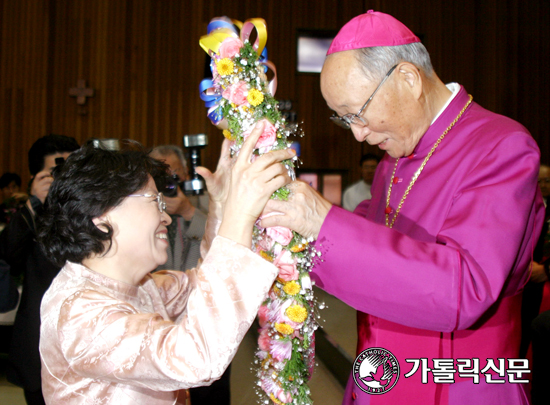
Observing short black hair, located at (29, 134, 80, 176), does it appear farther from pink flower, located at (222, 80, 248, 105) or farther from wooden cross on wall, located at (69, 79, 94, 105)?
wooden cross on wall, located at (69, 79, 94, 105)

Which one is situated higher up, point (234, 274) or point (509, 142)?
point (509, 142)

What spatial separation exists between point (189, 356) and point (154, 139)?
7780 millimetres

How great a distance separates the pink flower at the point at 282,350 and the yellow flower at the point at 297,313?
90 mm

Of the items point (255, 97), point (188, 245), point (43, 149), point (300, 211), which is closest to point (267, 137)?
point (255, 97)

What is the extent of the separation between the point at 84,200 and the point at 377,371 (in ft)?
3.52

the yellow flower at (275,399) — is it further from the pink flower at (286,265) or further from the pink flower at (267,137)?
the pink flower at (267,137)

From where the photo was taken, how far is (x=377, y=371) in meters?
1.48

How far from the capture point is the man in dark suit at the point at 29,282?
2.46 meters

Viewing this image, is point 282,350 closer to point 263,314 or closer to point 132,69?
point 263,314

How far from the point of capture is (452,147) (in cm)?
152

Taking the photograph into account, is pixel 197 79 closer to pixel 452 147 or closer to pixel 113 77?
pixel 113 77

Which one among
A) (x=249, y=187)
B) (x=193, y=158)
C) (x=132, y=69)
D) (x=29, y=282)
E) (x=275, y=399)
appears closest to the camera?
(x=249, y=187)


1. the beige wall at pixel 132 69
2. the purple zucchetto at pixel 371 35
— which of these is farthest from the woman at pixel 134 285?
the beige wall at pixel 132 69

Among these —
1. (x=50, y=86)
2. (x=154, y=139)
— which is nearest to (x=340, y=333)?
(x=154, y=139)
